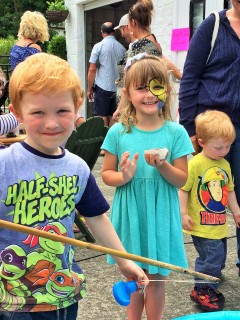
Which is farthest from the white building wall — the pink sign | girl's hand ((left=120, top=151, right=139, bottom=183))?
girl's hand ((left=120, top=151, right=139, bottom=183))

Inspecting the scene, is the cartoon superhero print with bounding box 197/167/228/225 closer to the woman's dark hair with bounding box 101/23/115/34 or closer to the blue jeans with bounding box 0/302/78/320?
the blue jeans with bounding box 0/302/78/320

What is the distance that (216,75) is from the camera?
10.3ft

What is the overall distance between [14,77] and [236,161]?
1.88 meters

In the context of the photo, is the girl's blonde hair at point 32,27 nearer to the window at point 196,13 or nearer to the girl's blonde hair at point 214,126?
the window at point 196,13

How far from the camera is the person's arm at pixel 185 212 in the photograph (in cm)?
303

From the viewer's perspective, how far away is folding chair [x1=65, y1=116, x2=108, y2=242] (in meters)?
3.95

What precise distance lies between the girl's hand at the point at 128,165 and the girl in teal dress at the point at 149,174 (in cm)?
5

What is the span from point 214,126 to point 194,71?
16.4 inches

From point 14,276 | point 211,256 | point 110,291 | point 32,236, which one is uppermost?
point 32,236

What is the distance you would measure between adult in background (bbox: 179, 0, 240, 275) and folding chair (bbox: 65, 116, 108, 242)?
967 mm

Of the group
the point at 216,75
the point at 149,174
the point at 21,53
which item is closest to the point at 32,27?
the point at 21,53

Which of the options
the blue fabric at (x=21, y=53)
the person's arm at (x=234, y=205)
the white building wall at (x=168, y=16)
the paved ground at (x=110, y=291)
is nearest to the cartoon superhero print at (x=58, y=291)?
the paved ground at (x=110, y=291)

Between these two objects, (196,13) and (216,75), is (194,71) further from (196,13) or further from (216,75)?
(196,13)

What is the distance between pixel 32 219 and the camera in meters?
1.69
